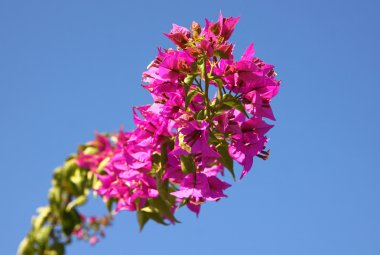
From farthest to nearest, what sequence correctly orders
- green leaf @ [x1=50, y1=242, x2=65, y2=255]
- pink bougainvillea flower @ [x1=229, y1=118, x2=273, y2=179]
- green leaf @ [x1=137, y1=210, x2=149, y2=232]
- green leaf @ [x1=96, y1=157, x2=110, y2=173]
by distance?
1. green leaf @ [x1=50, y1=242, x2=65, y2=255]
2. green leaf @ [x1=96, y1=157, x2=110, y2=173]
3. green leaf @ [x1=137, y1=210, x2=149, y2=232]
4. pink bougainvillea flower @ [x1=229, y1=118, x2=273, y2=179]

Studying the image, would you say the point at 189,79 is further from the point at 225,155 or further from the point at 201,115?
the point at 225,155

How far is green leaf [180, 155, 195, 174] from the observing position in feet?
5.28

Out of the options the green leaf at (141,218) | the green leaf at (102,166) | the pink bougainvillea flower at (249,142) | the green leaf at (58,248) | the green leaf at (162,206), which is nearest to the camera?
the pink bougainvillea flower at (249,142)

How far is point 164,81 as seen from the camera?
5.53 feet

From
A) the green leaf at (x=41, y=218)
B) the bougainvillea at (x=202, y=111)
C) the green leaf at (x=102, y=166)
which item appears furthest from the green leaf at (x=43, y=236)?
the bougainvillea at (x=202, y=111)

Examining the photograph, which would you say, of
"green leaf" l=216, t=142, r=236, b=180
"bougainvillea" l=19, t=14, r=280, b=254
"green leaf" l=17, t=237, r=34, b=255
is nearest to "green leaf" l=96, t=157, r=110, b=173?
"green leaf" l=17, t=237, r=34, b=255

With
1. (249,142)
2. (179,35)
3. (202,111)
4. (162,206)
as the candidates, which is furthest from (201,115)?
(162,206)

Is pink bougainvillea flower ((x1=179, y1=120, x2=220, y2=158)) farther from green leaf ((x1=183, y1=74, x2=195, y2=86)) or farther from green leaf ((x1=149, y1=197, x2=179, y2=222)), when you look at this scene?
green leaf ((x1=149, y1=197, x2=179, y2=222))

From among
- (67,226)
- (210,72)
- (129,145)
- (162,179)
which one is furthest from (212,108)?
(67,226)

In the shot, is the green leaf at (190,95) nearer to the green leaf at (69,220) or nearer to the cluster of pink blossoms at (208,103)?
the cluster of pink blossoms at (208,103)

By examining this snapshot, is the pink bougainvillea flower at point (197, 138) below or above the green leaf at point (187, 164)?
above

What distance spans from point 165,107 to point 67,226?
84.5 inches

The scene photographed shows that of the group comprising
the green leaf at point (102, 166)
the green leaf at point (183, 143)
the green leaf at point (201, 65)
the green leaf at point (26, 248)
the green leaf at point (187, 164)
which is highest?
the green leaf at point (102, 166)

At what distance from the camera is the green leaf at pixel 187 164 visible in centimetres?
161
